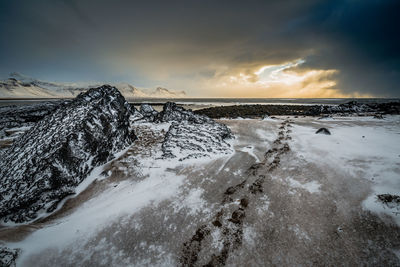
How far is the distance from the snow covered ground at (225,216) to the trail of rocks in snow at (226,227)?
19 mm

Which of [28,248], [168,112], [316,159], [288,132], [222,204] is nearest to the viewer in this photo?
[28,248]

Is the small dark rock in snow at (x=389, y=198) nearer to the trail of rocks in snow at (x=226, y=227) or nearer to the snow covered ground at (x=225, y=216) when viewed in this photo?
the snow covered ground at (x=225, y=216)

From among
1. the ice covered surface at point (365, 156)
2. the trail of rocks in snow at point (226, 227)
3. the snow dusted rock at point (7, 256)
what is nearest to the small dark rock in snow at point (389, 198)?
the ice covered surface at point (365, 156)

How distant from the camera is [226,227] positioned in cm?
345

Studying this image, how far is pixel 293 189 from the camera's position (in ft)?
14.8

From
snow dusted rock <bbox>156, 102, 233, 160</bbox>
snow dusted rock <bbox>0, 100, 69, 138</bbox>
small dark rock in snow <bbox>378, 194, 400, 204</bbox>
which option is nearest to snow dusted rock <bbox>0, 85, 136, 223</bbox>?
snow dusted rock <bbox>156, 102, 233, 160</bbox>

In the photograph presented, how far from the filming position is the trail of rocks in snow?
2902 millimetres

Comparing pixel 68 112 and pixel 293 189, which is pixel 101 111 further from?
pixel 293 189

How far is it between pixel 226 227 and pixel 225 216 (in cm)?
29

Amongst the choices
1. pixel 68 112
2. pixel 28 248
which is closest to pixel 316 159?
pixel 28 248

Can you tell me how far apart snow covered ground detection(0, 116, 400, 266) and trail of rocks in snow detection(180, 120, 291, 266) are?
0.02m

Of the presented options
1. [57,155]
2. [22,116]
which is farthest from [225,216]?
[22,116]

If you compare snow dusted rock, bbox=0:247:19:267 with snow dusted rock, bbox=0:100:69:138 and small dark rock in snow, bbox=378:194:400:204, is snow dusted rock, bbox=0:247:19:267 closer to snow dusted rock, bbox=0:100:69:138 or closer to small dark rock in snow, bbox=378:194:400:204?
small dark rock in snow, bbox=378:194:400:204

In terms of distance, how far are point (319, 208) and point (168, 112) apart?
11.0 m
